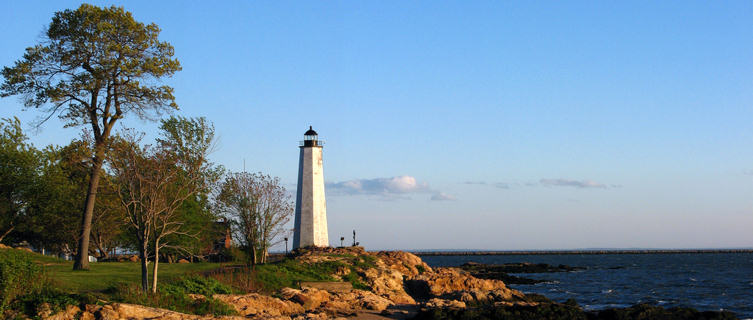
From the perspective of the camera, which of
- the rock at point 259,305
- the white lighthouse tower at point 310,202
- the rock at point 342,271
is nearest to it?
the rock at point 259,305

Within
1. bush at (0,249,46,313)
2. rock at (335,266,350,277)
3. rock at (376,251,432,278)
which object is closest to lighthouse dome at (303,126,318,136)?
rock at (376,251,432,278)

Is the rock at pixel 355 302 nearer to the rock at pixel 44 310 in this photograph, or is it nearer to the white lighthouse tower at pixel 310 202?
the rock at pixel 44 310

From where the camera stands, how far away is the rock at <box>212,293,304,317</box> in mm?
22484

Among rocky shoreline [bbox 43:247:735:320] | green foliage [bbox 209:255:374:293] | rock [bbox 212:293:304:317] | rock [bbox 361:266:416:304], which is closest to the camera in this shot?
rocky shoreline [bbox 43:247:735:320]

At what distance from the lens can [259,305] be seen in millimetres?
23312

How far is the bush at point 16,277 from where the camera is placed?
17672 mm

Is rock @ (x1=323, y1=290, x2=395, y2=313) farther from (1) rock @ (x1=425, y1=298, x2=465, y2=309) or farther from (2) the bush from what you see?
(2) the bush

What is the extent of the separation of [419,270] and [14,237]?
30818mm

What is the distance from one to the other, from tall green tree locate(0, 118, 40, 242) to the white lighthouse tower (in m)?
19.3

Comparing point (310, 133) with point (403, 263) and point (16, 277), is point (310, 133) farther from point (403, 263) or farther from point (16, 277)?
point (16, 277)

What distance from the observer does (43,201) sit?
45.8 m

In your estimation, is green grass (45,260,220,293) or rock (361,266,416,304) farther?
rock (361,266,416,304)

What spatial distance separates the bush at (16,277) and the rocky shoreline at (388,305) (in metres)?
1.30

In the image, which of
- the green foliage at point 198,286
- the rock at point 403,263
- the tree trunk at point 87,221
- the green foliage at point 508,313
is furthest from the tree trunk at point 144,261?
the rock at point 403,263
